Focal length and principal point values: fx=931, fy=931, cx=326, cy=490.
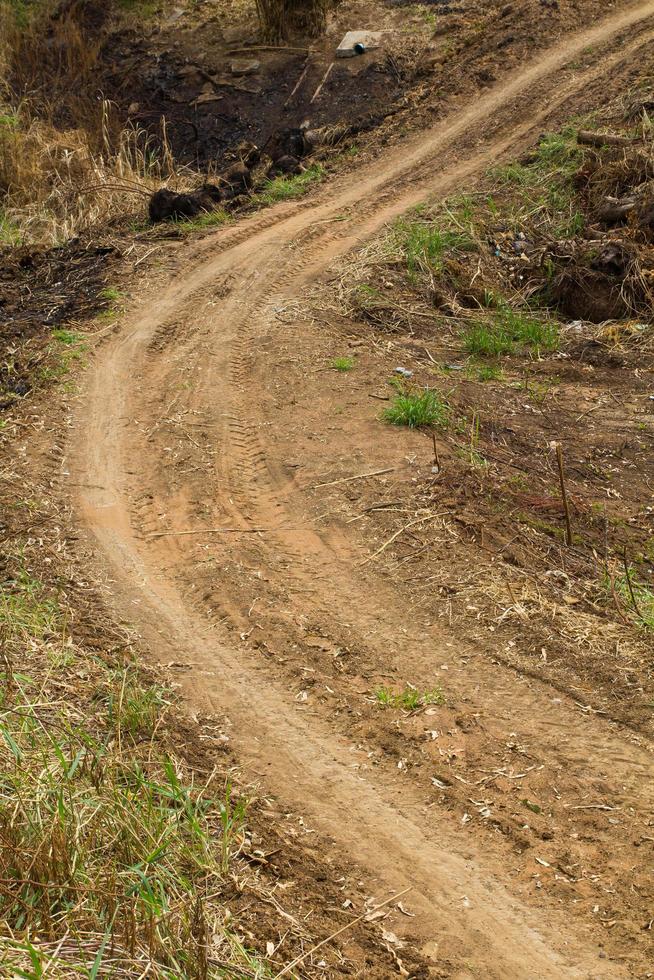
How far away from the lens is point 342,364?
7000mm

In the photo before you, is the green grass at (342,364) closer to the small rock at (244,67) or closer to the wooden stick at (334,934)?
the wooden stick at (334,934)

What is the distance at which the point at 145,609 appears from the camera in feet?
16.2

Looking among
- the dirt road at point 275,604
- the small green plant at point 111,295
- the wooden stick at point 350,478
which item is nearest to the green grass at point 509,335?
the dirt road at point 275,604

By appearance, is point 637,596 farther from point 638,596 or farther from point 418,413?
point 418,413

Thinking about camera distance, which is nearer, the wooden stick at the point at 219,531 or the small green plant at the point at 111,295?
the wooden stick at the point at 219,531

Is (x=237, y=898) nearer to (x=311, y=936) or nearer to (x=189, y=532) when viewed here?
(x=311, y=936)

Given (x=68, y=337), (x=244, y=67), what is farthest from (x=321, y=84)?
(x=68, y=337)

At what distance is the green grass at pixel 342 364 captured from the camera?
6.99 meters

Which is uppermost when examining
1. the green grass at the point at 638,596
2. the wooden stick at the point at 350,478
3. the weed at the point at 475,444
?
the wooden stick at the point at 350,478

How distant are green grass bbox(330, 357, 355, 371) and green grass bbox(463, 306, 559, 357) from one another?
1033mm

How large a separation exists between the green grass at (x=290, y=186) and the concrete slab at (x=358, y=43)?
3.42 meters

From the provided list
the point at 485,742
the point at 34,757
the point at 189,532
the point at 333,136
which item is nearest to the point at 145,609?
the point at 189,532

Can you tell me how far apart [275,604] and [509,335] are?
12.3ft

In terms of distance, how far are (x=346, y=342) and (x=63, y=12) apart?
12429mm
